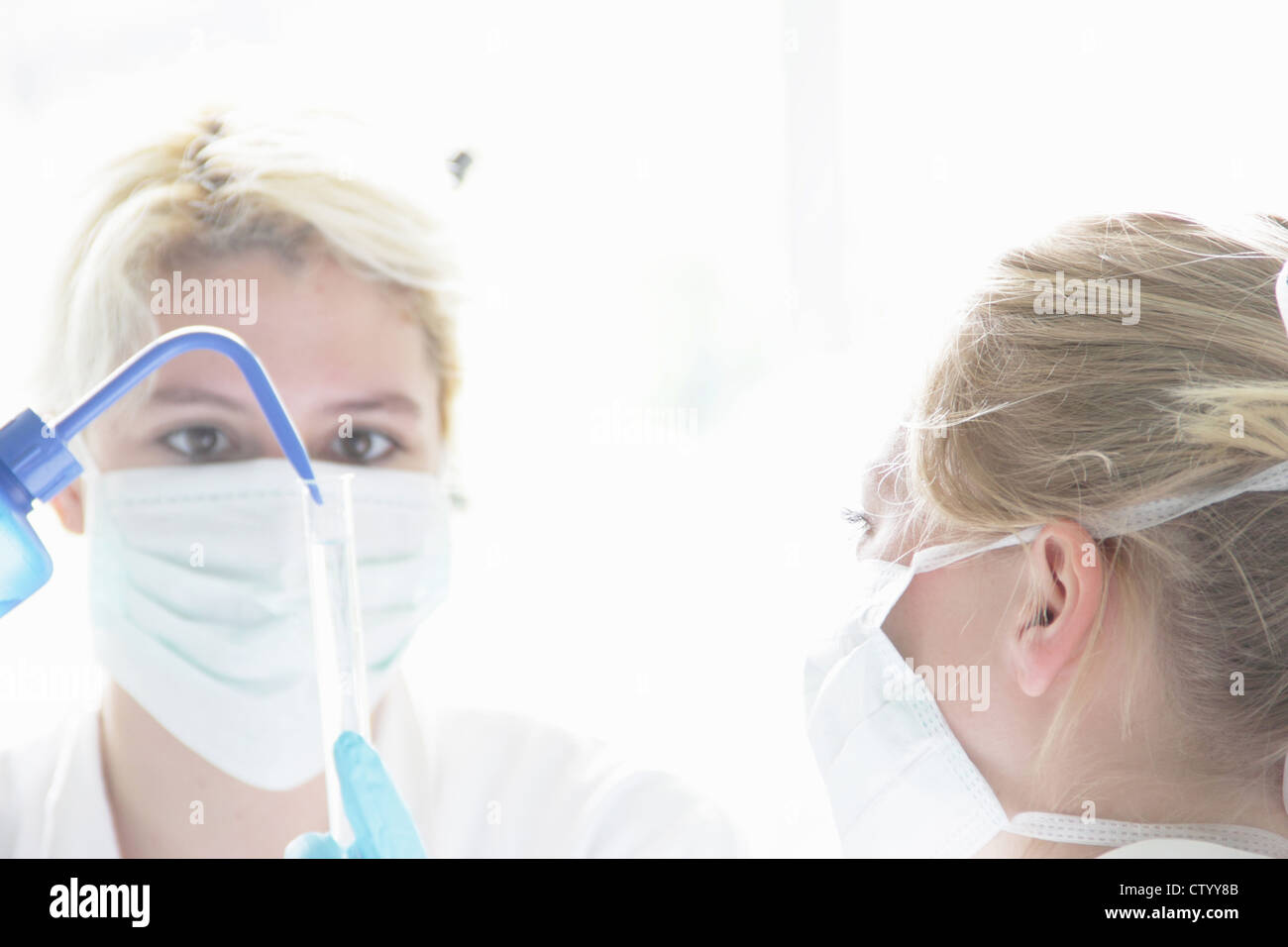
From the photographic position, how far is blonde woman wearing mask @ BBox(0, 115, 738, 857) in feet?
2.64

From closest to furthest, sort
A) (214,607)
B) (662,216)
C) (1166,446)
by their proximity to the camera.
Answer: (1166,446)
(214,607)
(662,216)

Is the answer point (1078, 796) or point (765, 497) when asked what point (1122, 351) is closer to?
point (1078, 796)

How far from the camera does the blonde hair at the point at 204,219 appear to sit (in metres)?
0.84

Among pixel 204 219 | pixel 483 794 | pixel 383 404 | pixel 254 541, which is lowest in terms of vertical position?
pixel 483 794

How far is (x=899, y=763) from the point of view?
0.71m

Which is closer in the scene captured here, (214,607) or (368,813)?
(368,813)

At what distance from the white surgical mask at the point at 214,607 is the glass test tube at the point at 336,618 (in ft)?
0.81
